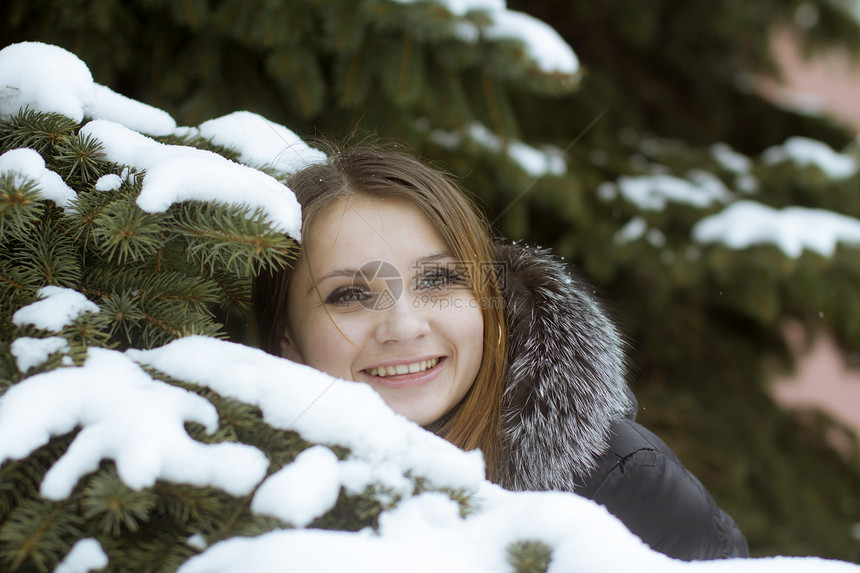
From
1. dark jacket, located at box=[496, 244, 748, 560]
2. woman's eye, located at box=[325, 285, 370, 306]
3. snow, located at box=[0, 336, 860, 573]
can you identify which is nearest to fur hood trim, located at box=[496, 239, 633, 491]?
dark jacket, located at box=[496, 244, 748, 560]

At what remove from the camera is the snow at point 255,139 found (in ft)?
4.04

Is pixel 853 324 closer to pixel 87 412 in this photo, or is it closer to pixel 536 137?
pixel 536 137

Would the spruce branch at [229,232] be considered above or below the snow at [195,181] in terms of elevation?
below

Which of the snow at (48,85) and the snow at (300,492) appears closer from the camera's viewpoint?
the snow at (300,492)

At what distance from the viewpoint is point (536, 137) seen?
10.3ft

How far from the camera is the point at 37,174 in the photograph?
2.79ft

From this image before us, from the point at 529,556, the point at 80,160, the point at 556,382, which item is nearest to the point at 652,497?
the point at 556,382

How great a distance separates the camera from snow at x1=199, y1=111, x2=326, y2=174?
123 cm

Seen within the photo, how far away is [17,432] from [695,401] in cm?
294

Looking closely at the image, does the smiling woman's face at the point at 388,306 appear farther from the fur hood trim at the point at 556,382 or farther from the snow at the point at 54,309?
the snow at the point at 54,309

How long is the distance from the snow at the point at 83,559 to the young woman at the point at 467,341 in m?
0.74

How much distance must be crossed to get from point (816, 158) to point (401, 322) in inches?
99.1

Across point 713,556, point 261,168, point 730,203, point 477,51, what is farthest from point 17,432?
point 730,203

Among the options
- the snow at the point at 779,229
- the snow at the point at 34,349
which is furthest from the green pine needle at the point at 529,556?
the snow at the point at 779,229
